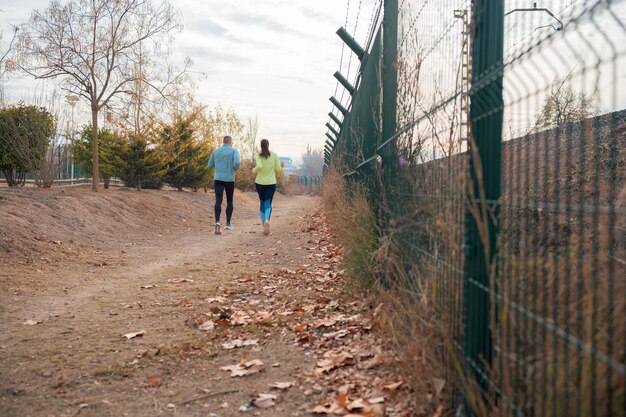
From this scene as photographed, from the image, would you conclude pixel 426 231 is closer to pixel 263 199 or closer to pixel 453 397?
pixel 453 397

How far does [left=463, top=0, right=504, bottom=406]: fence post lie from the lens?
2119 millimetres

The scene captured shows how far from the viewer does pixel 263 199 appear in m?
11.2

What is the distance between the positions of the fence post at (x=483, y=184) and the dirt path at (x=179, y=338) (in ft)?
2.40

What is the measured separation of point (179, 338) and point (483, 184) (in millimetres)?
2878

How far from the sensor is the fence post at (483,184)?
2119 millimetres

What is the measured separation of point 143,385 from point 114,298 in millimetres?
2385

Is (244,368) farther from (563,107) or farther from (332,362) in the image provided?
(563,107)

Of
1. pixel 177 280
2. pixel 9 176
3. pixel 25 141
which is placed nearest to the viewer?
pixel 177 280

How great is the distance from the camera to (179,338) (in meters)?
4.34

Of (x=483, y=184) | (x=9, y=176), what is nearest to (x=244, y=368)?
(x=483, y=184)

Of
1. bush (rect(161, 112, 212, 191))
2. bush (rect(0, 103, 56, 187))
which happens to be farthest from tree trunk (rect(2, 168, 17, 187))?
bush (rect(161, 112, 212, 191))

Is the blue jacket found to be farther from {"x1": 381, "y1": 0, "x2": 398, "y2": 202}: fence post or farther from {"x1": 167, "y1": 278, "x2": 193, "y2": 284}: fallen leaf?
{"x1": 381, "y1": 0, "x2": 398, "y2": 202}: fence post

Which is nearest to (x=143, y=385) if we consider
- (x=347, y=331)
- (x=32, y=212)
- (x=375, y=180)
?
(x=347, y=331)

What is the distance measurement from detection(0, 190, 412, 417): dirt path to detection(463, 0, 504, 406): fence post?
733 mm
